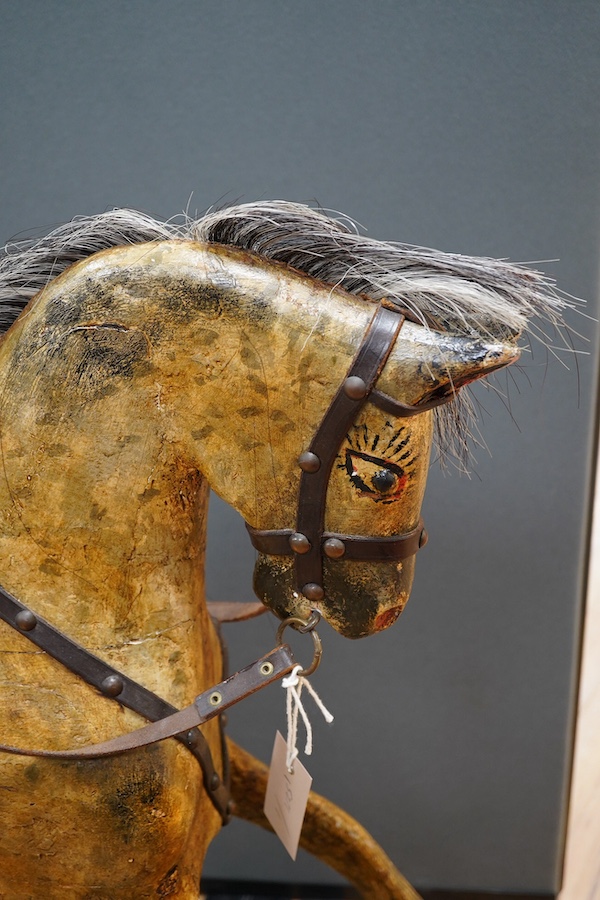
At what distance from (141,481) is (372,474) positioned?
0.26 m

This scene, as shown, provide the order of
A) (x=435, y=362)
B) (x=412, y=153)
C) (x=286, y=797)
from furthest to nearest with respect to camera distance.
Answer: (x=412, y=153) → (x=286, y=797) → (x=435, y=362)

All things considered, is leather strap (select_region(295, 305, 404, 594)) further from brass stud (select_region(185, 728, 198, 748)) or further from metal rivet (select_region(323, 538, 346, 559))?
brass stud (select_region(185, 728, 198, 748))

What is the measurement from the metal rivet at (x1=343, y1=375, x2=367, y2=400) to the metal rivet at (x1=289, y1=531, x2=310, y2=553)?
0.17m

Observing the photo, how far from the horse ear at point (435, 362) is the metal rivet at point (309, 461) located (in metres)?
0.10

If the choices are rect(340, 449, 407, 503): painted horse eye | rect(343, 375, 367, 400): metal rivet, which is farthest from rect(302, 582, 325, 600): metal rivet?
rect(343, 375, 367, 400): metal rivet

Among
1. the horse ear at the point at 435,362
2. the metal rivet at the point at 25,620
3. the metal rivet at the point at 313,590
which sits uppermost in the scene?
the horse ear at the point at 435,362

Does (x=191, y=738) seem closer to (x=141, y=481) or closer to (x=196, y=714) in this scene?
(x=196, y=714)

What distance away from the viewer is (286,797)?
3.83 feet

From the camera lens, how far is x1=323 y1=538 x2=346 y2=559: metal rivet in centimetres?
98

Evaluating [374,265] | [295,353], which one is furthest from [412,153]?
[295,353]

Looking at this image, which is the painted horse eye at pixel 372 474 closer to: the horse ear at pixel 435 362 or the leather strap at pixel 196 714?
the horse ear at pixel 435 362

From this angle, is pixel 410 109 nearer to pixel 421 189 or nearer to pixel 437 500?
pixel 421 189

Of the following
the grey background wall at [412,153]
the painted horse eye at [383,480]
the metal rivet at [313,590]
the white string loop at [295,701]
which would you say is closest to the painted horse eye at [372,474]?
the painted horse eye at [383,480]

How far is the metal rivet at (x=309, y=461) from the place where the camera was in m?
0.95
